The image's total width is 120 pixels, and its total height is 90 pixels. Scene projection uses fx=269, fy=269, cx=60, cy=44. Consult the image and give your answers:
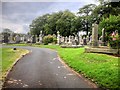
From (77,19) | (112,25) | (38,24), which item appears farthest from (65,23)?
(112,25)

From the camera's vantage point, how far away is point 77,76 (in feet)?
46.9

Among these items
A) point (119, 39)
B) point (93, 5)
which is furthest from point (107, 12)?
point (119, 39)

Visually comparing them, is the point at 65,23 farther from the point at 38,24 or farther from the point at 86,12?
the point at 38,24

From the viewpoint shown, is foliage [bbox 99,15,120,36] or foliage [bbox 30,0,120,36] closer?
foliage [bbox 99,15,120,36]

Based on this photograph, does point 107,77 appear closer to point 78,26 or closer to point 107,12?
point 107,12

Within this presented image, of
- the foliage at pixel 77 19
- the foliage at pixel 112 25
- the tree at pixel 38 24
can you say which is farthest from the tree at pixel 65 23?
the foliage at pixel 112 25

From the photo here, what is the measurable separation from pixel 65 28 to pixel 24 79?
207 feet

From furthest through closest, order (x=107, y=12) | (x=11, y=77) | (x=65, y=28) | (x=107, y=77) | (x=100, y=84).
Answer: (x=65, y=28), (x=107, y=12), (x=11, y=77), (x=107, y=77), (x=100, y=84)

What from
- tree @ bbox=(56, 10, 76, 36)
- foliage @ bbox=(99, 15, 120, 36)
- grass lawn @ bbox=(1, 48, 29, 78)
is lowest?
grass lawn @ bbox=(1, 48, 29, 78)

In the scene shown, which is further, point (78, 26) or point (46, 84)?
point (78, 26)

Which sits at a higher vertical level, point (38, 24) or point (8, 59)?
point (38, 24)

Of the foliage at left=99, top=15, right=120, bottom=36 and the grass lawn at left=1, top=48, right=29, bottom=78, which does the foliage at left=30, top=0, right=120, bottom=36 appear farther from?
the grass lawn at left=1, top=48, right=29, bottom=78

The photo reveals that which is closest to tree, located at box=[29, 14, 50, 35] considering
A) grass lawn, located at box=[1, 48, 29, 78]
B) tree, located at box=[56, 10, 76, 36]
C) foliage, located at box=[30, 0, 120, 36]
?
foliage, located at box=[30, 0, 120, 36]

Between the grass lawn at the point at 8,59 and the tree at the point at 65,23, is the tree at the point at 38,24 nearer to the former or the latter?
the tree at the point at 65,23
